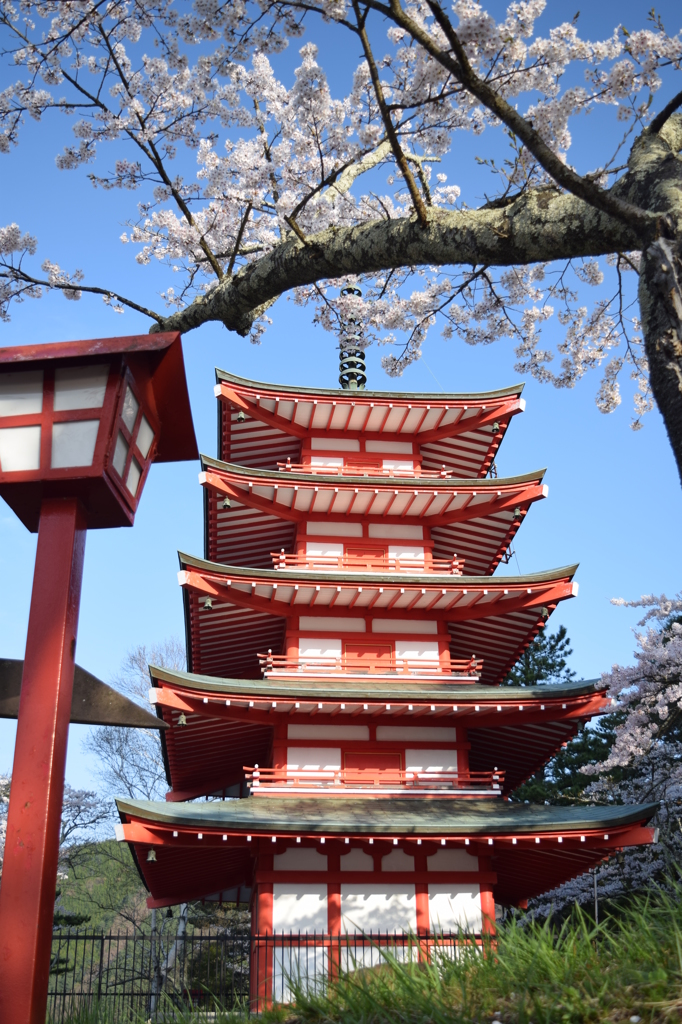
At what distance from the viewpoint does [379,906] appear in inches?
457

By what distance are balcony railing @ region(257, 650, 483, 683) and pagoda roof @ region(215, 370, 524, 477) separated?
454 cm

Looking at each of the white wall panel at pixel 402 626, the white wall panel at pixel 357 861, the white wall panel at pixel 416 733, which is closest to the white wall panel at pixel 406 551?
the white wall panel at pixel 402 626

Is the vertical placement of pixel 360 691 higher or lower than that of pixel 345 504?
lower

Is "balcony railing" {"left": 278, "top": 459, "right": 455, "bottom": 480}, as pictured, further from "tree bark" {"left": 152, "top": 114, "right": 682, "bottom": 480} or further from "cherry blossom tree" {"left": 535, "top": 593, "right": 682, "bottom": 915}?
"tree bark" {"left": 152, "top": 114, "right": 682, "bottom": 480}

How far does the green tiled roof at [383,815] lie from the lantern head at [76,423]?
733 cm

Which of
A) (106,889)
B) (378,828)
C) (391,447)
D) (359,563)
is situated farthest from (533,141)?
(106,889)

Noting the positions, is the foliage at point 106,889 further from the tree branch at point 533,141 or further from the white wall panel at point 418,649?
the tree branch at point 533,141

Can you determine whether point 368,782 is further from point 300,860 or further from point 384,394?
point 384,394

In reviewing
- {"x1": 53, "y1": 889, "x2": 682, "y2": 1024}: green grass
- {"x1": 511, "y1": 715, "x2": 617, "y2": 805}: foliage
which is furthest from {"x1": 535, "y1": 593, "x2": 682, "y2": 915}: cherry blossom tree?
{"x1": 53, "y1": 889, "x2": 682, "y2": 1024}: green grass

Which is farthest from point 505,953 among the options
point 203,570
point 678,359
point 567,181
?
point 203,570

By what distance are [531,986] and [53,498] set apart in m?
3.43

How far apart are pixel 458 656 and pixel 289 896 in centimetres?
571

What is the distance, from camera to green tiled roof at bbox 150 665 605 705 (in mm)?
11883

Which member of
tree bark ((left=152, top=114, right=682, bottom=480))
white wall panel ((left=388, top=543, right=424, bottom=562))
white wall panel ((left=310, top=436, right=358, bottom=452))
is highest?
white wall panel ((left=310, top=436, right=358, bottom=452))
